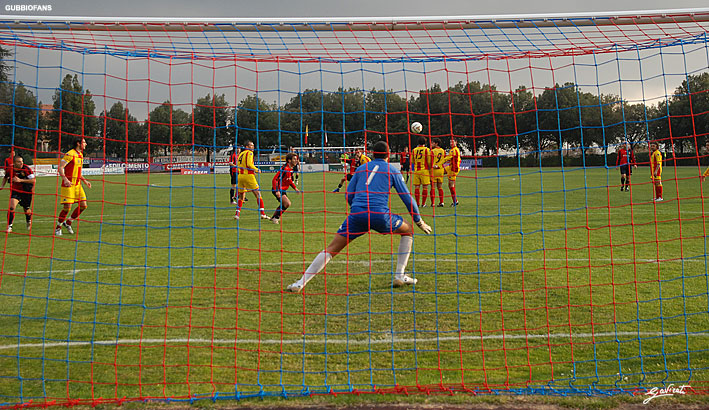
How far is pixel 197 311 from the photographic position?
5508mm

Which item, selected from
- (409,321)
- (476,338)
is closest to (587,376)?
(476,338)

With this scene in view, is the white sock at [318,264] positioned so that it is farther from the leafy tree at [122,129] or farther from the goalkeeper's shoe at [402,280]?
the leafy tree at [122,129]

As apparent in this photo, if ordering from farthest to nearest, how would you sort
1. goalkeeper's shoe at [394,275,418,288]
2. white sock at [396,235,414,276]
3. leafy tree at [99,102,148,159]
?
goalkeeper's shoe at [394,275,418,288]
white sock at [396,235,414,276]
leafy tree at [99,102,148,159]

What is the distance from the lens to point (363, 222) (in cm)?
554

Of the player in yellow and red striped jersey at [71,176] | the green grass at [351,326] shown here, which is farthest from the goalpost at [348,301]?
the player in yellow and red striped jersey at [71,176]

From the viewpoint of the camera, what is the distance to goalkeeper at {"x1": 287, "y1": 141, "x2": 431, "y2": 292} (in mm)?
5457

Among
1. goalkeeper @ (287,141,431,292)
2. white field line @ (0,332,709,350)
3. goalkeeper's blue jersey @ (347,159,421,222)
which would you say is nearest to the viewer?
white field line @ (0,332,709,350)

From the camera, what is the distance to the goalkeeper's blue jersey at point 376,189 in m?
5.58

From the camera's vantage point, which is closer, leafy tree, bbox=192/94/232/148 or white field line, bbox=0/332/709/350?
white field line, bbox=0/332/709/350

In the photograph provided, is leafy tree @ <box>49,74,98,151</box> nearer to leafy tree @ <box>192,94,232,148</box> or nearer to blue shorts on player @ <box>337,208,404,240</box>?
leafy tree @ <box>192,94,232,148</box>

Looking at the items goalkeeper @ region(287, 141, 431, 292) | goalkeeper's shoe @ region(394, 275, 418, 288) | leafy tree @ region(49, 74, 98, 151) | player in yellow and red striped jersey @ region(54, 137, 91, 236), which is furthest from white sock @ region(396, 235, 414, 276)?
player in yellow and red striped jersey @ region(54, 137, 91, 236)

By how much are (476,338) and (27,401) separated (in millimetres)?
3691

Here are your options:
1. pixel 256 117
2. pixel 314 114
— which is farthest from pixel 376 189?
pixel 314 114

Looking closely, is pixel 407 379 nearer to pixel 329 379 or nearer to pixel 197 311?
pixel 329 379
